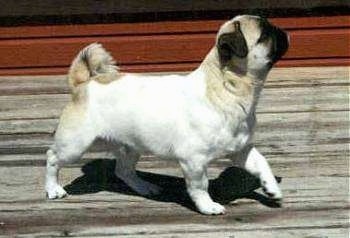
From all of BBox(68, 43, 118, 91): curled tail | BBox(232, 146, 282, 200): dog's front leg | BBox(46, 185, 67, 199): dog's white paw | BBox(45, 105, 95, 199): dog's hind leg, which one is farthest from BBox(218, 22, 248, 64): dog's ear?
BBox(46, 185, 67, 199): dog's white paw

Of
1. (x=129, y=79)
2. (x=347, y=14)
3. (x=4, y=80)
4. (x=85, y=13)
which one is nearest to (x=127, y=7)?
(x=85, y=13)

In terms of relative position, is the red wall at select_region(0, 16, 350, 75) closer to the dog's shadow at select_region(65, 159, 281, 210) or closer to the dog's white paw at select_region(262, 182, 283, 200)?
the dog's shadow at select_region(65, 159, 281, 210)

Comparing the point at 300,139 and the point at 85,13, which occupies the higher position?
the point at 85,13

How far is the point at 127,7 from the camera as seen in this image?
20.3 feet

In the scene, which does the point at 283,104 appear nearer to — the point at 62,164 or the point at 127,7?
the point at 127,7

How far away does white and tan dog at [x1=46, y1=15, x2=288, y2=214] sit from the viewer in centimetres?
381

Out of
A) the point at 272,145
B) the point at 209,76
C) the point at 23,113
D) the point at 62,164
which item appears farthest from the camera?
the point at 23,113

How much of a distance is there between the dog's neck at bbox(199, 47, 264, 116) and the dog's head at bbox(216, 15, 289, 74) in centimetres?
3

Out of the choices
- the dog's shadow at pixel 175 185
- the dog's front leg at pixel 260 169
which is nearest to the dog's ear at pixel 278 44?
the dog's front leg at pixel 260 169

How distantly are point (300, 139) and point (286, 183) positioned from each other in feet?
2.17

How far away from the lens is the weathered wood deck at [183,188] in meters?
3.80

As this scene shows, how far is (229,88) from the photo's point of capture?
3.83 m

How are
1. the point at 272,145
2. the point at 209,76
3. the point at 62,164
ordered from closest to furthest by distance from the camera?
the point at 209,76
the point at 62,164
the point at 272,145

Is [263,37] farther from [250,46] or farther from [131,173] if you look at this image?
[131,173]
